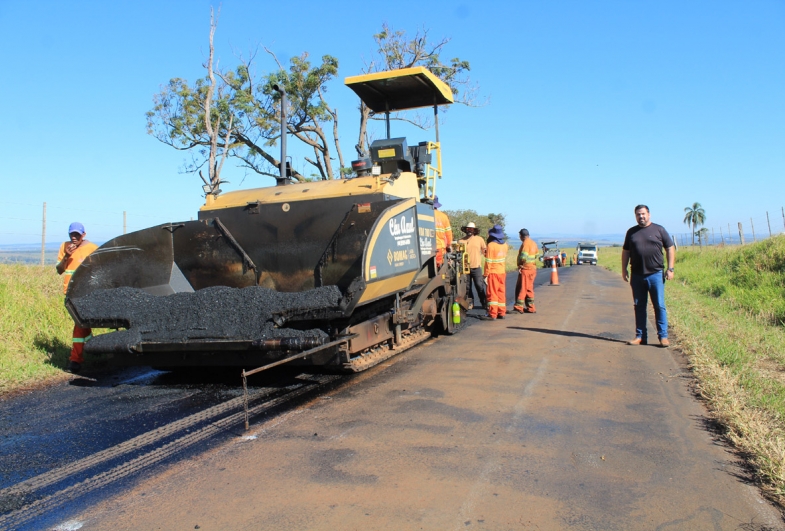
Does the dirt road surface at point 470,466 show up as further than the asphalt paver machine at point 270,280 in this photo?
No

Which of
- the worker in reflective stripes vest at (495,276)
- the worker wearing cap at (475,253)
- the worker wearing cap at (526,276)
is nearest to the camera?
the worker in reflective stripes vest at (495,276)

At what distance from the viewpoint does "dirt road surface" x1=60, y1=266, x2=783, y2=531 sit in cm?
293

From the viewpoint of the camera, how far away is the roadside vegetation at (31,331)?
628 cm

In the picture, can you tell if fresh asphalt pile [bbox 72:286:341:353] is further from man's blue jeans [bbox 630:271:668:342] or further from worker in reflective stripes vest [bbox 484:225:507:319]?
worker in reflective stripes vest [bbox 484:225:507:319]

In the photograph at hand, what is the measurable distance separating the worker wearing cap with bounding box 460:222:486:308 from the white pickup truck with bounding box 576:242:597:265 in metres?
33.2

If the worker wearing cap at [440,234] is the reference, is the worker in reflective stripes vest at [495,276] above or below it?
below

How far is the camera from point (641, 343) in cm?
764

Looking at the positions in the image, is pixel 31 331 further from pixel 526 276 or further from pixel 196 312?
pixel 526 276

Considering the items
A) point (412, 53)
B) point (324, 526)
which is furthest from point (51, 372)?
point (412, 53)

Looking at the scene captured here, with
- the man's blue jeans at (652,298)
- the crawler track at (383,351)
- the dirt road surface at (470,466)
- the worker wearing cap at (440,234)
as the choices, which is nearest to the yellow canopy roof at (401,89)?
the worker wearing cap at (440,234)

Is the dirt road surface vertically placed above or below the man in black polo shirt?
below

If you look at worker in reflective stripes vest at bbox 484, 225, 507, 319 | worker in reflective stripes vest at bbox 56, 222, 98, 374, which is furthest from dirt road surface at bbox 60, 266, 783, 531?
worker in reflective stripes vest at bbox 484, 225, 507, 319

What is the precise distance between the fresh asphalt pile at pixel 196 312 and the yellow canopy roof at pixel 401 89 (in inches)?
152

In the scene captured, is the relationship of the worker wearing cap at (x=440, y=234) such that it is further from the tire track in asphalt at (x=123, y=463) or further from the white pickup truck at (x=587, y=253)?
the white pickup truck at (x=587, y=253)
